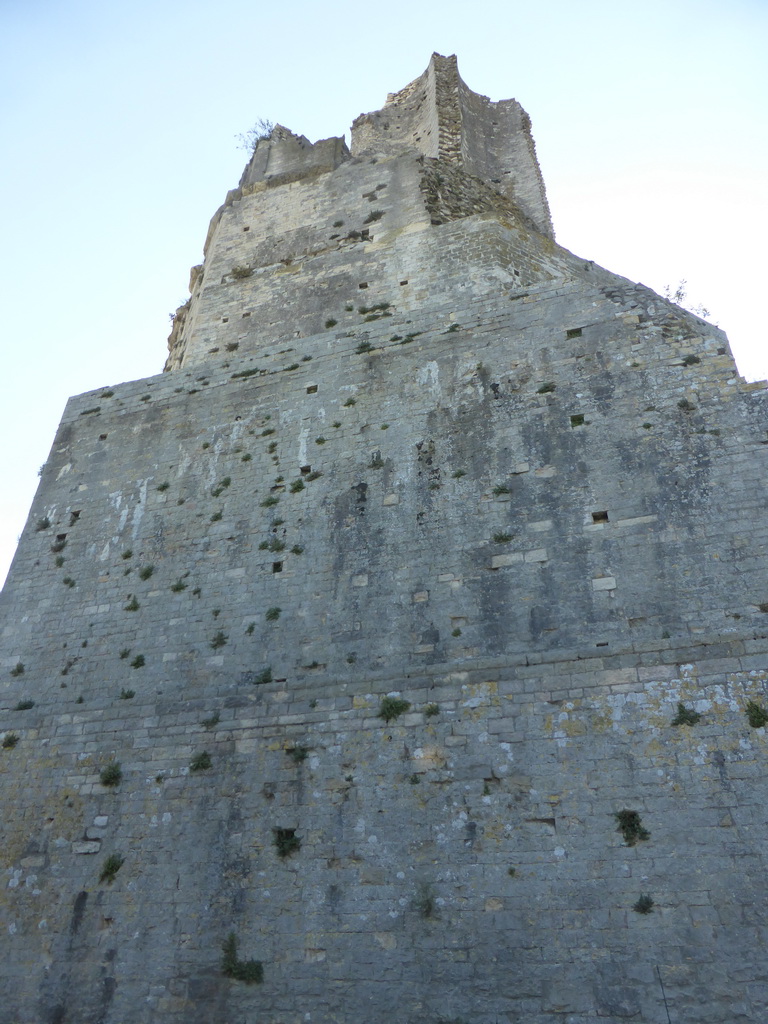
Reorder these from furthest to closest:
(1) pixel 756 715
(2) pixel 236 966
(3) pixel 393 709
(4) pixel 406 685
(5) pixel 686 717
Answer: (4) pixel 406 685 < (3) pixel 393 709 < (2) pixel 236 966 < (5) pixel 686 717 < (1) pixel 756 715

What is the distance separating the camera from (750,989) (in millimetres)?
7039

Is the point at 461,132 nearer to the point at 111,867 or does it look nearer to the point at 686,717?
the point at 686,717

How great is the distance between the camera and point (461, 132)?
20.8 meters

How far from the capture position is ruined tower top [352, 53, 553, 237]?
20281 millimetres

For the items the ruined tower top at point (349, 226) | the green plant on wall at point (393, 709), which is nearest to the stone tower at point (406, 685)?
the green plant on wall at point (393, 709)

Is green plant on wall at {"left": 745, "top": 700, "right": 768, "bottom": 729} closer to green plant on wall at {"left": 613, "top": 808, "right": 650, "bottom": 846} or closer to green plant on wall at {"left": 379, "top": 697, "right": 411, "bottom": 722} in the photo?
green plant on wall at {"left": 613, "top": 808, "right": 650, "bottom": 846}

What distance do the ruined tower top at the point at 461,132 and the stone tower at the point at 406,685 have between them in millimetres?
8973

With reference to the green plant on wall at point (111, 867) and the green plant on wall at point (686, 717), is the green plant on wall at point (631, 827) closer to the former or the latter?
the green plant on wall at point (686, 717)

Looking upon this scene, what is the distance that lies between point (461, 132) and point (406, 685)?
16.3m

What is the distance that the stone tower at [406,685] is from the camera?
7883mm

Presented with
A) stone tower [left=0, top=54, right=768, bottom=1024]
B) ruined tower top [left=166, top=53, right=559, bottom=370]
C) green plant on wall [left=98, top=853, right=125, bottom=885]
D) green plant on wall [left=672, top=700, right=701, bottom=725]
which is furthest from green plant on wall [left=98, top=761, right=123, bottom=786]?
ruined tower top [left=166, top=53, right=559, bottom=370]

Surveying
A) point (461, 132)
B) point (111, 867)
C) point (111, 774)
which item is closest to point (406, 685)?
point (111, 774)

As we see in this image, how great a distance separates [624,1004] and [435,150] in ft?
61.4

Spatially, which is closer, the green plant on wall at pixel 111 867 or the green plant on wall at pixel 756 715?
the green plant on wall at pixel 756 715
